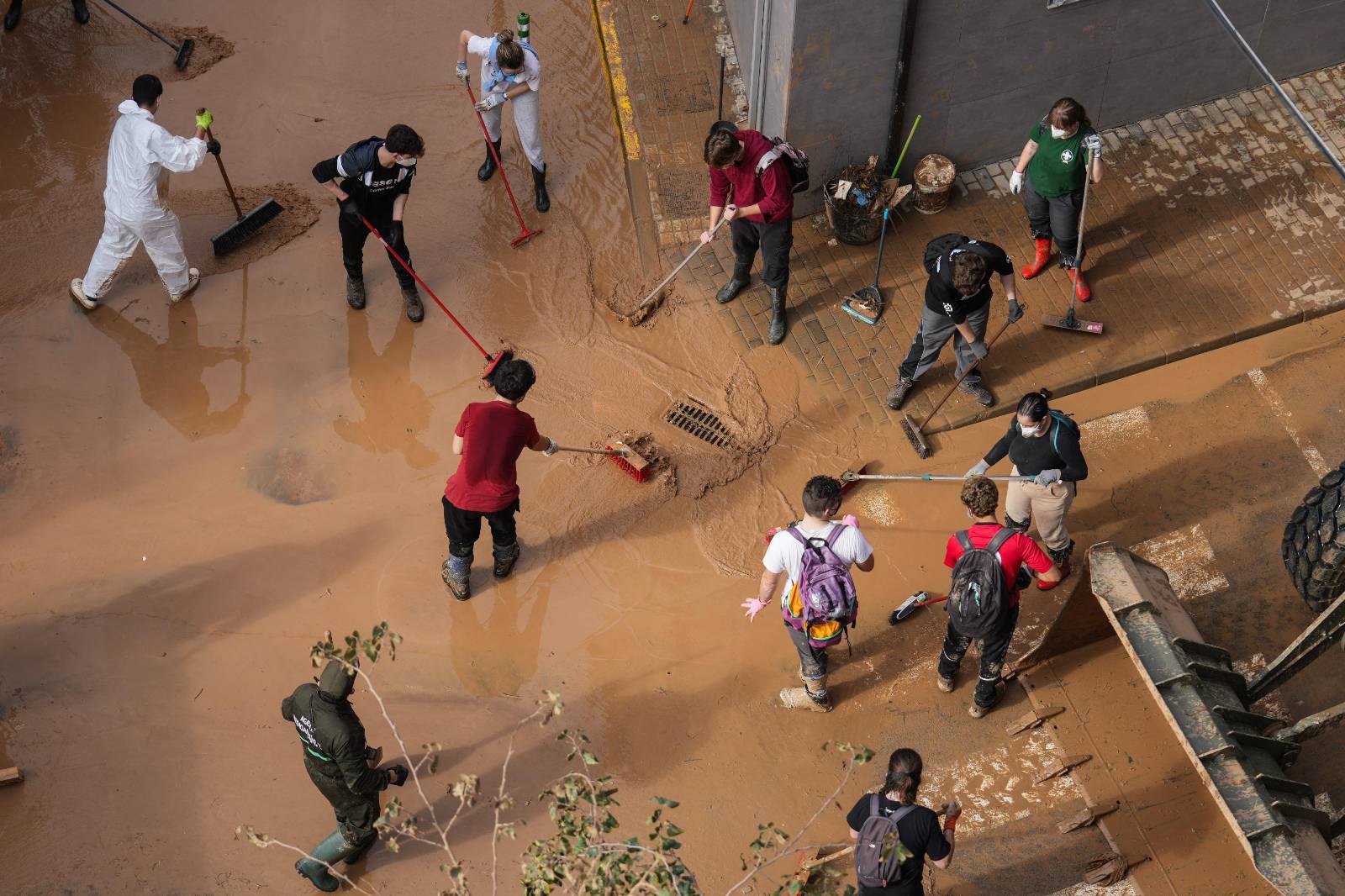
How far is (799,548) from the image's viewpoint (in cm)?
713

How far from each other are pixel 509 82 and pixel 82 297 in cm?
406

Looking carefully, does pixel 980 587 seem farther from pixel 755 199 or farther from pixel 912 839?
pixel 755 199

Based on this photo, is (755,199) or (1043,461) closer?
(1043,461)

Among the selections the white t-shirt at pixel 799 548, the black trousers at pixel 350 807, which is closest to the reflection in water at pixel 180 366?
the black trousers at pixel 350 807

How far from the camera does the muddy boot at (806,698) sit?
7.97 m

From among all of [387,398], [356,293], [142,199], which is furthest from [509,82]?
[142,199]

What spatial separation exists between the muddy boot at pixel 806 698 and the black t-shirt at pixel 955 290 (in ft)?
9.51

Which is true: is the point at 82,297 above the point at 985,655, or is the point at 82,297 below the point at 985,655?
above

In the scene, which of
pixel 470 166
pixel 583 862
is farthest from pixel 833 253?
pixel 583 862

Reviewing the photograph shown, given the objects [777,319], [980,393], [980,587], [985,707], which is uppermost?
[980,587]

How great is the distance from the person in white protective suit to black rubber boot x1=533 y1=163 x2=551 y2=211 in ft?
8.79

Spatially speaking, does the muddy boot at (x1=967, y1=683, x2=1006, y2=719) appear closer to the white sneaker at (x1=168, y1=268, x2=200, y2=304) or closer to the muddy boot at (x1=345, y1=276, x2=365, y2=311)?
the muddy boot at (x1=345, y1=276, x2=365, y2=311)

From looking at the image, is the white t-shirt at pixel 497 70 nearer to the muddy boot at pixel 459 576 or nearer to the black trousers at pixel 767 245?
the black trousers at pixel 767 245

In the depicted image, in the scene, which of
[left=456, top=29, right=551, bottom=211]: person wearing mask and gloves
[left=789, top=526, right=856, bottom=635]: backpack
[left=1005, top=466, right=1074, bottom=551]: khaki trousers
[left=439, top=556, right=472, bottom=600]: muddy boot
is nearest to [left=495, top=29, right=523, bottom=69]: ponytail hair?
[left=456, top=29, right=551, bottom=211]: person wearing mask and gloves
